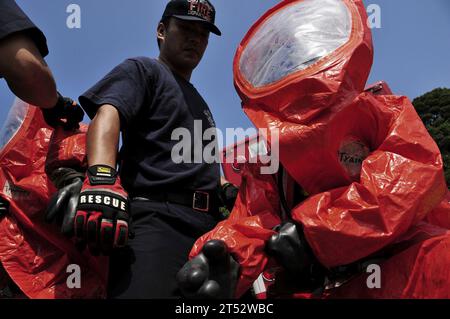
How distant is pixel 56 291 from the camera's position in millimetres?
2648

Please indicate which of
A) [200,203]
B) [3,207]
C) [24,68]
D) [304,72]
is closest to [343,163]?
[304,72]

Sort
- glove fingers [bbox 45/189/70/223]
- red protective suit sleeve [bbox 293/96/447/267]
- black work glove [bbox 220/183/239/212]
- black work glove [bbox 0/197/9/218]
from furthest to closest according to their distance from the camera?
black work glove [bbox 0/197/9/218], black work glove [bbox 220/183/239/212], glove fingers [bbox 45/189/70/223], red protective suit sleeve [bbox 293/96/447/267]

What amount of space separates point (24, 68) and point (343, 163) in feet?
4.02

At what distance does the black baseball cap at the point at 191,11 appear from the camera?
2.36 m

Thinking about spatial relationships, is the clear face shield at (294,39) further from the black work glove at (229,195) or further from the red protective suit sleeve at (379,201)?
the black work glove at (229,195)

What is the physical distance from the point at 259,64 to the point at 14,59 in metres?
0.94

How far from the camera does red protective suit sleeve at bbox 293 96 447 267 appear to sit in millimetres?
1532

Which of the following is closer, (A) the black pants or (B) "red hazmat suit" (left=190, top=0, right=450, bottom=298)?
(B) "red hazmat suit" (left=190, top=0, right=450, bottom=298)

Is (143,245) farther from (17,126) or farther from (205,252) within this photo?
(17,126)

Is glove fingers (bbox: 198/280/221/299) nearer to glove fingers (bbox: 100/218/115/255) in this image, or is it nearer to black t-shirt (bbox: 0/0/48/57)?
glove fingers (bbox: 100/218/115/255)

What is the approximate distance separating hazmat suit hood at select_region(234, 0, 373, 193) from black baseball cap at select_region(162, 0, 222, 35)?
1.57ft

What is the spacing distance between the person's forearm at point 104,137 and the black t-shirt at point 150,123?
1.9 inches

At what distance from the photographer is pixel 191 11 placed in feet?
7.75

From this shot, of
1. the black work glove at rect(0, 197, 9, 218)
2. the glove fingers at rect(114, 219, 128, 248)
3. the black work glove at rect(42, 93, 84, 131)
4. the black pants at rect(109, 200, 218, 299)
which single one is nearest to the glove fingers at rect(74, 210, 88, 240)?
the glove fingers at rect(114, 219, 128, 248)
